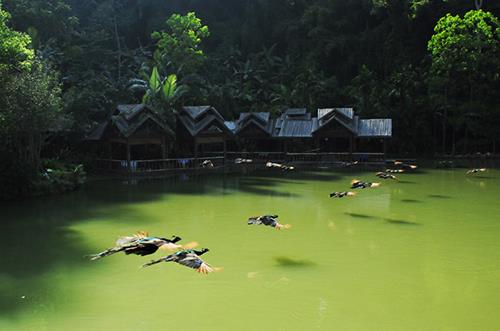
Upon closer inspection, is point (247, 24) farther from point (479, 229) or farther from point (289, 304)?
point (289, 304)

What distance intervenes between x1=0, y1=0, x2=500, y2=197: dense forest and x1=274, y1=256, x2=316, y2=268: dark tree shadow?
519 inches

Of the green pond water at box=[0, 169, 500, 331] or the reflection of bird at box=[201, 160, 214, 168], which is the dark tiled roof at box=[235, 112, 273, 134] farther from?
the green pond water at box=[0, 169, 500, 331]

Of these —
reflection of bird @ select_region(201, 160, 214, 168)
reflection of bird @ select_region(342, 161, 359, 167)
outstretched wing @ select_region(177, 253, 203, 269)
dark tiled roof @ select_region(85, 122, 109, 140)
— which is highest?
dark tiled roof @ select_region(85, 122, 109, 140)

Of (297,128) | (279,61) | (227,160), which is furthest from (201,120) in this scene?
(279,61)

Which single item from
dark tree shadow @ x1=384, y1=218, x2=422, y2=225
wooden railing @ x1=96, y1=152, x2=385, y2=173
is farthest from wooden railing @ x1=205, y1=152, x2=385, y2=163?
dark tree shadow @ x1=384, y1=218, x2=422, y2=225

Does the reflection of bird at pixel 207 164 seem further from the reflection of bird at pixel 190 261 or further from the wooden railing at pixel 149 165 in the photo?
the reflection of bird at pixel 190 261

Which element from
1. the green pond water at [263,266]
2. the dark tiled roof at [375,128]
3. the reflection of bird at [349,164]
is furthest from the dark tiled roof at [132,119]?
the dark tiled roof at [375,128]

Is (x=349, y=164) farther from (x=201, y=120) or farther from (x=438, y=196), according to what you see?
(x=438, y=196)

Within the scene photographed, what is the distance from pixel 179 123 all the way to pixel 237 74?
48.3ft

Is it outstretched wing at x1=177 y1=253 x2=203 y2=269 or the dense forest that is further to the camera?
the dense forest

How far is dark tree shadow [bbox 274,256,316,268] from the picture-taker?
10.7 metres

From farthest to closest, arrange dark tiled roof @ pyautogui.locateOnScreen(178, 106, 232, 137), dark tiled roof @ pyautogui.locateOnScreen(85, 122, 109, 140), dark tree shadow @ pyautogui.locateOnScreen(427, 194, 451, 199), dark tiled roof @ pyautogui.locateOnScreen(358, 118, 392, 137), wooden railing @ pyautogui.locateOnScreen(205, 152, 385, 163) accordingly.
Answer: wooden railing @ pyautogui.locateOnScreen(205, 152, 385, 163)
dark tiled roof @ pyautogui.locateOnScreen(358, 118, 392, 137)
dark tiled roof @ pyautogui.locateOnScreen(178, 106, 232, 137)
dark tiled roof @ pyautogui.locateOnScreen(85, 122, 109, 140)
dark tree shadow @ pyautogui.locateOnScreen(427, 194, 451, 199)

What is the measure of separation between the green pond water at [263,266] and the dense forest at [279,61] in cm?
804

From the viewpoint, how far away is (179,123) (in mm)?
30094
